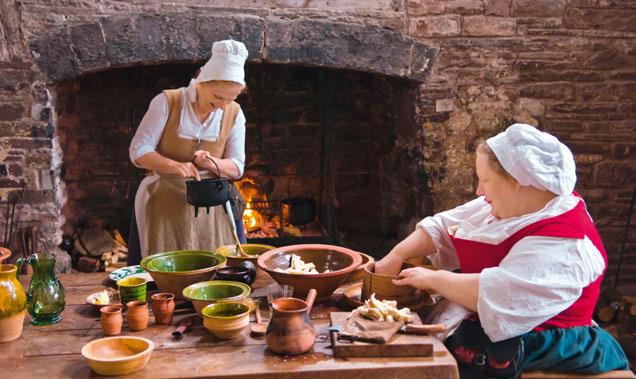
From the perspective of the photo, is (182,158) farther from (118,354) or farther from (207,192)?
(118,354)

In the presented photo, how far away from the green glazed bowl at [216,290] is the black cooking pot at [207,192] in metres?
0.86

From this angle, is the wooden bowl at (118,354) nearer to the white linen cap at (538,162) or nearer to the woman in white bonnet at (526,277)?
the woman in white bonnet at (526,277)

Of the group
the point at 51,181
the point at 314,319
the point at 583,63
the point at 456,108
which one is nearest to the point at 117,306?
the point at 314,319

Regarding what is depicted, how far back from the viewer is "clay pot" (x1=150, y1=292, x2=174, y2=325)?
93.5 inches

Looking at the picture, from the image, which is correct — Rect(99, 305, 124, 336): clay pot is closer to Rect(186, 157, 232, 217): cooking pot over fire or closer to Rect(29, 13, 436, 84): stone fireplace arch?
Rect(186, 157, 232, 217): cooking pot over fire

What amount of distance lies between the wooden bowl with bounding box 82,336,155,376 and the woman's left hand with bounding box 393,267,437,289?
0.95 meters

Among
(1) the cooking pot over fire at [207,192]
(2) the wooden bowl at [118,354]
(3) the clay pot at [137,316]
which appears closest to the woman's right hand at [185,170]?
(1) the cooking pot over fire at [207,192]

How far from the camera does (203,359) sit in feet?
6.89

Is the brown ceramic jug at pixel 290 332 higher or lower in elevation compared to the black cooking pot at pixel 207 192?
lower

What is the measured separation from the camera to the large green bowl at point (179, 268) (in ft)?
8.40

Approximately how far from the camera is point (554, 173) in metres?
2.32

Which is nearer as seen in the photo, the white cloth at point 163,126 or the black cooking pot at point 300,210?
the white cloth at point 163,126

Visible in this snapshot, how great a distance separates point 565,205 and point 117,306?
1.66 m

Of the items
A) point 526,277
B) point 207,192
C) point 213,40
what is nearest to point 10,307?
point 207,192
